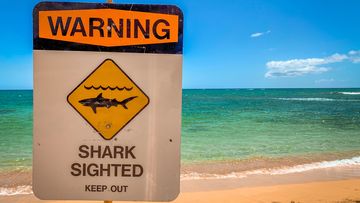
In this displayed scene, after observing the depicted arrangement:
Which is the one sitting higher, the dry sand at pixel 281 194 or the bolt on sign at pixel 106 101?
the bolt on sign at pixel 106 101

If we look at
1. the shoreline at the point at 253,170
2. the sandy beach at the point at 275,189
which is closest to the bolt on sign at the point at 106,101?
the sandy beach at the point at 275,189

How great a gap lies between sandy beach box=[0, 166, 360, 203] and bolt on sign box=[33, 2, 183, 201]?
476 cm

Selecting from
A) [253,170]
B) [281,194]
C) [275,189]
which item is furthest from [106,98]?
[253,170]

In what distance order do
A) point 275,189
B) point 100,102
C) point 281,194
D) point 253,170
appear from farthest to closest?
1. point 253,170
2. point 275,189
3. point 281,194
4. point 100,102

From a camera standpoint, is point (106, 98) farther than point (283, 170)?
Answer: No

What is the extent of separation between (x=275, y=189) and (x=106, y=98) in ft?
20.4

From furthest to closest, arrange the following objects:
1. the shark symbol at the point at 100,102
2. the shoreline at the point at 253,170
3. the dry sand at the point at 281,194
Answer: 1. the shoreline at the point at 253,170
2. the dry sand at the point at 281,194
3. the shark symbol at the point at 100,102

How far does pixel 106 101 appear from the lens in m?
1.39

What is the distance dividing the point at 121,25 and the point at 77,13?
207 mm

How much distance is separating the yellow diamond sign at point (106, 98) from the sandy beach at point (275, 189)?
487 cm

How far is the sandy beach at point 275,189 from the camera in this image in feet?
20.0

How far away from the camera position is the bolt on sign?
1396 mm

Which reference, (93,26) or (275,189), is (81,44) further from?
(275,189)

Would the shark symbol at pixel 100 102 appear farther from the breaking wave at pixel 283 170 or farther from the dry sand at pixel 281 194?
the breaking wave at pixel 283 170
